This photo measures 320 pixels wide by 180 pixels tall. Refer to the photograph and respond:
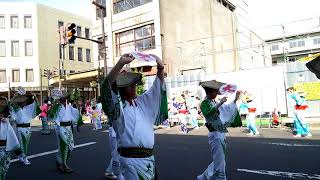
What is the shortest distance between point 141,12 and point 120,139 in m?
26.3

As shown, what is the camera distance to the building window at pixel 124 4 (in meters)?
30.2

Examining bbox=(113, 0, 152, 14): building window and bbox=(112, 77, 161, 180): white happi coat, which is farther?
bbox=(113, 0, 152, 14): building window

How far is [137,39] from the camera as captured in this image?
100.0ft

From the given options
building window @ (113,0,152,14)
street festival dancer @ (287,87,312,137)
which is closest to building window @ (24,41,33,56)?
building window @ (113,0,152,14)

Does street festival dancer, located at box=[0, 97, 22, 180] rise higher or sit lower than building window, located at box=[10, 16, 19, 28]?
lower

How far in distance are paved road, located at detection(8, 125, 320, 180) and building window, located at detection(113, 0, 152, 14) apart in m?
18.0

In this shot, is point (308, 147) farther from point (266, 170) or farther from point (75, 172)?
point (75, 172)

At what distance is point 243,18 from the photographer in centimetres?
4447

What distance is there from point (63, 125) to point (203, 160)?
142 inches

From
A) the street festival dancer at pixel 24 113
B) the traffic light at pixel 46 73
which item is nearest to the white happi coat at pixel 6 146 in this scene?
the street festival dancer at pixel 24 113

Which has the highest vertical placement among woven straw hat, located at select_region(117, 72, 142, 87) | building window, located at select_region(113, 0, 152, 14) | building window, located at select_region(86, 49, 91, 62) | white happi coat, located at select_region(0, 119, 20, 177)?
building window, located at select_region(113, 0, 152, 14)

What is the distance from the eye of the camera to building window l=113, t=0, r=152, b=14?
99.2 ft

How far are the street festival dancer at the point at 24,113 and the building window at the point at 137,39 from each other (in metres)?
19.0

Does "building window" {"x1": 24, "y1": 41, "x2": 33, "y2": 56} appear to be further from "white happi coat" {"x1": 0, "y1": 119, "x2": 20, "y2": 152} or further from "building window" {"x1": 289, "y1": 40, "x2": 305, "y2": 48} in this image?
"building window" {"x1": 289, "y1": 40, "x2": 305, "y2": 48}
